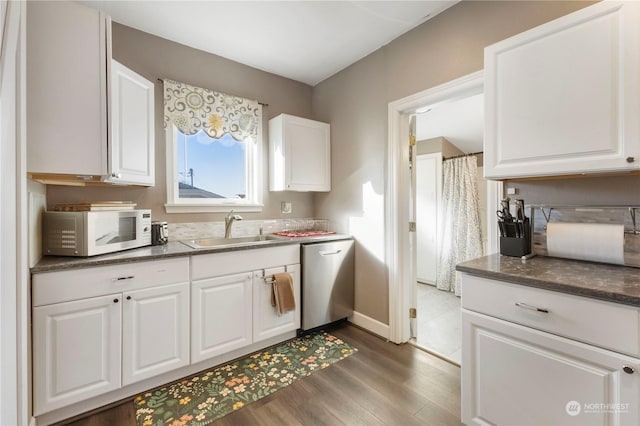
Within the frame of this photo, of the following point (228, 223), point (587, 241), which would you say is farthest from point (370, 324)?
point (587, 241)

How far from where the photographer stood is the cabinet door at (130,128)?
5.76ft

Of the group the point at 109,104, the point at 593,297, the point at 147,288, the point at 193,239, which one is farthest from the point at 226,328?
the point at 593,297

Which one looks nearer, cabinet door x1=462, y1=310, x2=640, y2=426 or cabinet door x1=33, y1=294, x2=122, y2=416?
cabinet door x1=462, y1=310, x2=640, y2=426

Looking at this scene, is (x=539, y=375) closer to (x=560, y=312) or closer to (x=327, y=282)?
(x=560, y=312)

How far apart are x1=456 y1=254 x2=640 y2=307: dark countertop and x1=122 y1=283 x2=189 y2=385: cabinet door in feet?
5.71

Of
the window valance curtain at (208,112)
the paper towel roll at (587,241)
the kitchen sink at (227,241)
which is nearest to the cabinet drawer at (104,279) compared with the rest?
the kitchen sink at (227,241)

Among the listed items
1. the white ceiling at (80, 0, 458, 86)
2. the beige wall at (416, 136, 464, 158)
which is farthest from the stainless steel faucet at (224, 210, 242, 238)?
the beige wall at (416, 136, 464, 158)

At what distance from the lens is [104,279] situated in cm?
160

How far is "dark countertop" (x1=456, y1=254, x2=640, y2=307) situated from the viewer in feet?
3.36

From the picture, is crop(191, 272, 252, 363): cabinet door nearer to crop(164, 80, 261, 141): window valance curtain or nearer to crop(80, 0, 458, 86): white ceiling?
crop(164, 80, 261, 141): window valance curtain

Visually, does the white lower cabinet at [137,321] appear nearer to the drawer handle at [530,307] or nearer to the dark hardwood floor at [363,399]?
the dark hardwood floor at [363,399]

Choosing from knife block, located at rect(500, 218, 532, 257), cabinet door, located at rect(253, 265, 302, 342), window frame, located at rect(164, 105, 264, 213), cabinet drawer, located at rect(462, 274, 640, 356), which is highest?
window frame, located at rect(164, 105, 264, 213)

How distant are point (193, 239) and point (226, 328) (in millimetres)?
878

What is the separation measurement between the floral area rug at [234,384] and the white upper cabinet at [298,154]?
1503 millimetres
